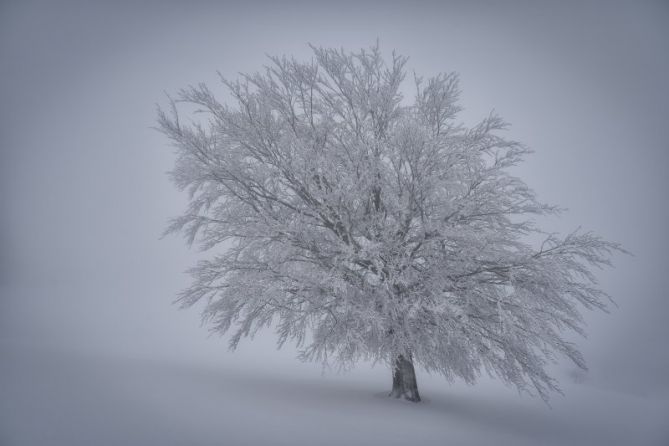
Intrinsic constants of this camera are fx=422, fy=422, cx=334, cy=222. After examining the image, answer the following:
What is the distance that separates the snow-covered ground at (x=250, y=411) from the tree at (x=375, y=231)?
1048mm

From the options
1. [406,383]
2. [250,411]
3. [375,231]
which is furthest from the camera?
[406,383]

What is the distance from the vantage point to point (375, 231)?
893 cm

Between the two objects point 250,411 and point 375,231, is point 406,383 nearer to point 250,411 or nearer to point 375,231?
point 375,231

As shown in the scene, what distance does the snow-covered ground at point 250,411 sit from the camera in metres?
5.84

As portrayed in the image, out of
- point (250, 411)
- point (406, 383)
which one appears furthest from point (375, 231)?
point (250, 411)

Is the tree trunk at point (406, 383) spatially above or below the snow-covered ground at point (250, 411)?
above

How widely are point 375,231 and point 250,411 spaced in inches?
165

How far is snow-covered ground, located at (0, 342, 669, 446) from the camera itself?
584 centimetres

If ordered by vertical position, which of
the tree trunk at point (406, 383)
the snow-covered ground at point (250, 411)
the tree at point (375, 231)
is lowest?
the snow-covered ground at point (250, 411)

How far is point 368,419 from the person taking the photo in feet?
24.9

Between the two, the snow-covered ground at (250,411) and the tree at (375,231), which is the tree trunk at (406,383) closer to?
the tree at (375,231)

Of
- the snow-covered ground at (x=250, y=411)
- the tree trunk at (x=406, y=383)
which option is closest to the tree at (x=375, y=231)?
the tree trunk at (x=406, y=383)

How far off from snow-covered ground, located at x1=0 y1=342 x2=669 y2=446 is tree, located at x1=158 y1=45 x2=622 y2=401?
3.44 ft

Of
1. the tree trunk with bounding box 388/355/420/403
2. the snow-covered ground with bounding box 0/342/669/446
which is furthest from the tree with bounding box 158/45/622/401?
the snow-covered ground with bounding box 0/342/669/446
